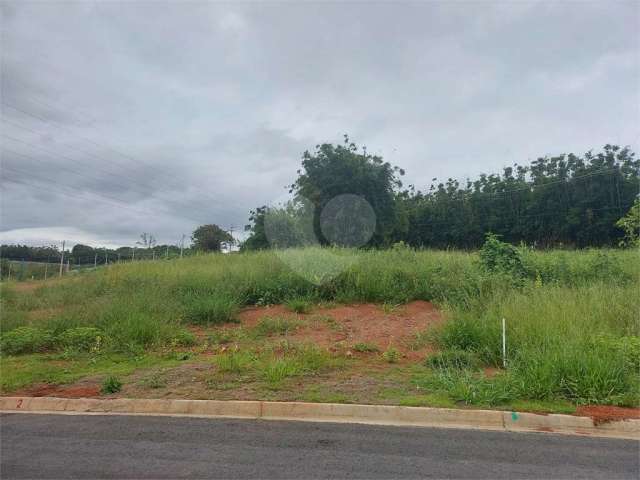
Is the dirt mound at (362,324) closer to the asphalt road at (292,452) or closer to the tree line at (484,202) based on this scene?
the asphalt road at (292,452)

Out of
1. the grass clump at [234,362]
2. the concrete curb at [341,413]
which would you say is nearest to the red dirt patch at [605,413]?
the concrete curb at [341,413]

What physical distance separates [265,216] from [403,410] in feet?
87.2

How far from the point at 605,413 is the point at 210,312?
884 centimetres

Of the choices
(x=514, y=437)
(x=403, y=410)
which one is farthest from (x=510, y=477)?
(x=403, y=410)

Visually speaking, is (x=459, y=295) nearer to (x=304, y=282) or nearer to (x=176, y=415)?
(x=304, y=282)

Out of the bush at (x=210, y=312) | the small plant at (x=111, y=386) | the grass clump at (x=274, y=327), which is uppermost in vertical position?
the bush at (x=210, y=312)

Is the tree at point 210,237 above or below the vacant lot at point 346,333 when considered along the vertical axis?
above

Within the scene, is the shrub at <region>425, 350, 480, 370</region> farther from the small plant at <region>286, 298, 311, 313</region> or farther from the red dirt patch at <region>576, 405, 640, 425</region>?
the small plant at <region>286, 298, 311, 313</region>

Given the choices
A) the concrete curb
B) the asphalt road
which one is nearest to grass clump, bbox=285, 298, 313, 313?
the concrete curb

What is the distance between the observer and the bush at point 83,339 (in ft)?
29.7

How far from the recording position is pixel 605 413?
508cm

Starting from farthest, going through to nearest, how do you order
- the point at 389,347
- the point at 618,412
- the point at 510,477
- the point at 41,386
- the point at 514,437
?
the point at 389,347, the point at 41,386, the point at 618,412, the point at 514,437, the point at 510,477

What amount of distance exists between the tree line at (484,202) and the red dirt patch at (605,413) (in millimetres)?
22892

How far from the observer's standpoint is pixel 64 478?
377 centimetres
